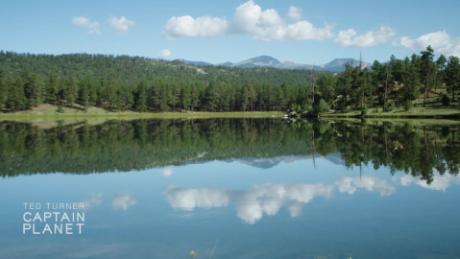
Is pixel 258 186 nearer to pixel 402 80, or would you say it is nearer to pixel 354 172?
pixel 354 172

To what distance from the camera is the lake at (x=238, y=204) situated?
578 inches

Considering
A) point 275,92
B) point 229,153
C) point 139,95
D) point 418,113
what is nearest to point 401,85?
point 418,113

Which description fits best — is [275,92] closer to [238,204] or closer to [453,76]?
[453,76]

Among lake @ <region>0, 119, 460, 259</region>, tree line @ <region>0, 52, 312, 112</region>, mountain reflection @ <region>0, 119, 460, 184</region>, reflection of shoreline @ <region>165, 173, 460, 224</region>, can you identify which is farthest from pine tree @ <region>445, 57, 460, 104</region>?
reflection of shoreline @ <region>165, 173, 460, 224</region>

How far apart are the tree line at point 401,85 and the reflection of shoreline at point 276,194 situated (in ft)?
249

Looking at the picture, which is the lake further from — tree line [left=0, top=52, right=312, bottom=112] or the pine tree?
tree line [left=0, top=52, right=312, bottom=112]

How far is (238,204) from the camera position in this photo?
2061 centimetres

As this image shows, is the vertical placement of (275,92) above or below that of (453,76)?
below

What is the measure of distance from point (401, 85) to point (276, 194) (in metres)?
99.4

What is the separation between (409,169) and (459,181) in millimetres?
4327

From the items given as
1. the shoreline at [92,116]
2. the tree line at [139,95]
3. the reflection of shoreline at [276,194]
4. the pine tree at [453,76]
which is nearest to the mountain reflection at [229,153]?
the reflection of shoreline at [276,194]

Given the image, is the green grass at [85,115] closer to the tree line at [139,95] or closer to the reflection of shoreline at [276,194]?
the tree line at [139,95]

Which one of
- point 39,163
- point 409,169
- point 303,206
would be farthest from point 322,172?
point 39,163

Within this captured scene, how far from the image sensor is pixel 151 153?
42344mm
